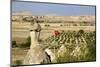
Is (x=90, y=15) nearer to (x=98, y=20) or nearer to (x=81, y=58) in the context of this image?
(x=98, y=20)

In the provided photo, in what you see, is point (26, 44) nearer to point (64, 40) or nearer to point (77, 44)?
point (64, 40)

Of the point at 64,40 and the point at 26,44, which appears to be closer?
the point at 26,44

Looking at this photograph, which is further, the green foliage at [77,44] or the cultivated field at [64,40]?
the green foliage at [77,44]

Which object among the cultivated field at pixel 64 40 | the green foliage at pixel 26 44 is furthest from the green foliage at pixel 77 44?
the green foliage at pixel 26 44

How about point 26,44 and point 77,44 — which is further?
point 77,44

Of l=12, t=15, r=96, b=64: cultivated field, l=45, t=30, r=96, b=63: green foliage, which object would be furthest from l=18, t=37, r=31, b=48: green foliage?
l=45, t=30, r=96, b=63: green foliage

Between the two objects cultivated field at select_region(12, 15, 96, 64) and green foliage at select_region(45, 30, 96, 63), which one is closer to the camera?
cultivated field at select_region(12, 15, 96, 64)

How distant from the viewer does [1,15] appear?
247 cm

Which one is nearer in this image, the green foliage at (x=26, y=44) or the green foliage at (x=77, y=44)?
the green foliage at (x=26, y=44)

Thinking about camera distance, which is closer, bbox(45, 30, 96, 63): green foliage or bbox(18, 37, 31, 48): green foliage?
bbox(18, 37, 31, 48): green foliage

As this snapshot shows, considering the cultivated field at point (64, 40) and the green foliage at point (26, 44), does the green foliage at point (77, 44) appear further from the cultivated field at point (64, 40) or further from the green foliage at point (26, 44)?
the green foliage at point (26, 44)

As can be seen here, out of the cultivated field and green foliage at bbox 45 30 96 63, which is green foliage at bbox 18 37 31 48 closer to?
the cultivated field

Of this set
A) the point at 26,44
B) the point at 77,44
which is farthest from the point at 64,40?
the point at 26,44

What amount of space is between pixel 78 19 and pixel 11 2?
3.00 ft
